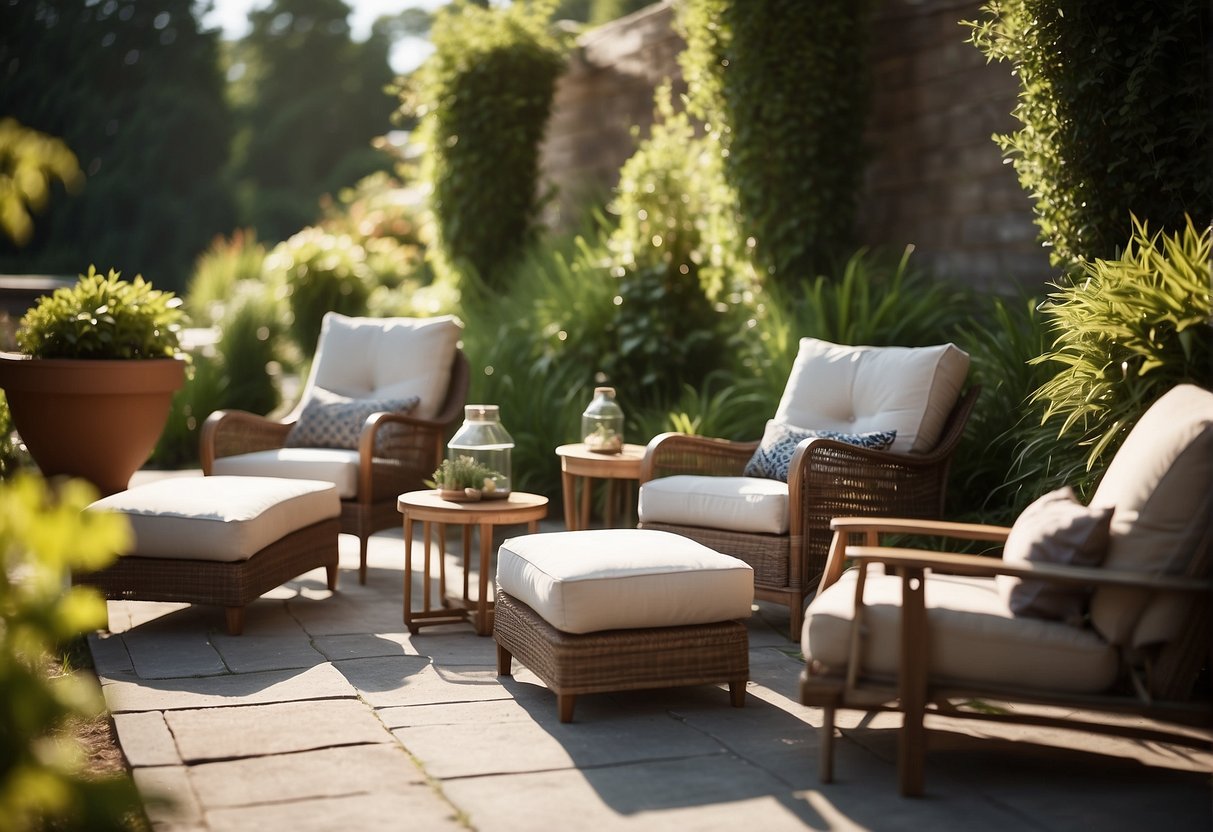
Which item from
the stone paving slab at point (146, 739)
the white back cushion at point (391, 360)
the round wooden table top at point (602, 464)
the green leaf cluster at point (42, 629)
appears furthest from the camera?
the white back cushion at point (391, 360)

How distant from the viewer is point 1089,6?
4301 millimetres

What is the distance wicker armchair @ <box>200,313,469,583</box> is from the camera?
193 inches

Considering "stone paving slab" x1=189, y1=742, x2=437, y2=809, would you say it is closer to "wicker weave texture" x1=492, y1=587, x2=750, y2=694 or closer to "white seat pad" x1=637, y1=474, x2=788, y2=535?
"wicker weave texture" x1=492, y1=587, x2=750, y2=694

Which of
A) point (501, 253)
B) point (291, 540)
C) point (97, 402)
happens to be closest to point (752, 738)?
point (291, 540)

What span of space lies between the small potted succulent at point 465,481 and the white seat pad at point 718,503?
0.59m

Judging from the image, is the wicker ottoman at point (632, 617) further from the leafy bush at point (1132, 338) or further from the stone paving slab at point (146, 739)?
the leafy bush at point (1132, 338)

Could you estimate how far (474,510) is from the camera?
13.1 feet

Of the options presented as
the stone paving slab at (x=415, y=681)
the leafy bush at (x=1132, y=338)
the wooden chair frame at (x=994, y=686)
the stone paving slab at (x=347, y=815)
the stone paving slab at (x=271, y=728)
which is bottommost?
the stone paving slab at (x=415, y=681)

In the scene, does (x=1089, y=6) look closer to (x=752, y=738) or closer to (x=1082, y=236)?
(x=1082, y=236)

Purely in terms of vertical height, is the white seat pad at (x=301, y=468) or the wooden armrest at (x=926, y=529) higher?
the wooden armrest at (x=926, y=529)

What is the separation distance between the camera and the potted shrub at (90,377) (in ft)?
16.8

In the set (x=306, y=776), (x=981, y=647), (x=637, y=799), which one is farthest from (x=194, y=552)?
(x=981, y=647)

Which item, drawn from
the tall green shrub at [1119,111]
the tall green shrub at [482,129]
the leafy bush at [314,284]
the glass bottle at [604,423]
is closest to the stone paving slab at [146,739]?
the glass bottle at [604,423]

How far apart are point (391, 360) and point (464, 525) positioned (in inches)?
63.3
